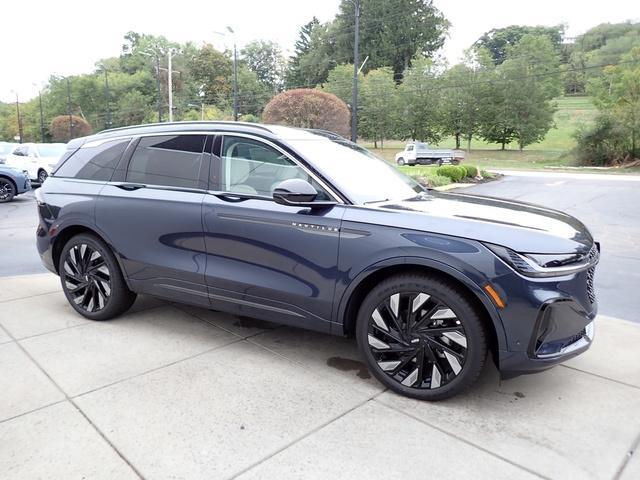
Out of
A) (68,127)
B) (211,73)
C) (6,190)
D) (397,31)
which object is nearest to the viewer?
(6,190)

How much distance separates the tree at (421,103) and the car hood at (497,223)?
45.7 metres

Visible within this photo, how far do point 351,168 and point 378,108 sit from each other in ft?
158

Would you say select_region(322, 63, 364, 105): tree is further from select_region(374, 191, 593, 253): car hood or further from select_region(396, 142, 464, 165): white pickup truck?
select_region(374, 191, 593, 253): car hood

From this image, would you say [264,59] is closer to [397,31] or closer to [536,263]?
[397,31]

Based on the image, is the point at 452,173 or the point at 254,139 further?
the point at 452,173

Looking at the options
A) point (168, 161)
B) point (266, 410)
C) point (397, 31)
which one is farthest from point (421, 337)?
point (397, 31)

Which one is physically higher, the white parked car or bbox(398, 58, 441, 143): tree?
bbox(398, 58, 441, 143): tree

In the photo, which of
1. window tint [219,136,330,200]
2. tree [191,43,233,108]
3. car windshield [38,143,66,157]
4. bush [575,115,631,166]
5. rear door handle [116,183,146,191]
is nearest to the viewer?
window tint [219,136,330,200]

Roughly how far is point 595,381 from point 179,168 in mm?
3332

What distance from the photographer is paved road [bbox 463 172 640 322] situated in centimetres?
531

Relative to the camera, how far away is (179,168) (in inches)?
151

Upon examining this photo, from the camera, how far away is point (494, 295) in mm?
2670

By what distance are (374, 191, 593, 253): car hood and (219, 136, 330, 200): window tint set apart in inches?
28.6

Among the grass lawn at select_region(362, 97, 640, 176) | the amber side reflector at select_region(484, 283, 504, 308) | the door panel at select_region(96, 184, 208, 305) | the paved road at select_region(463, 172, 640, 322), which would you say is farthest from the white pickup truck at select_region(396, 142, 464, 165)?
the amber side reflector at select_region(484, 283, 504, 308)
